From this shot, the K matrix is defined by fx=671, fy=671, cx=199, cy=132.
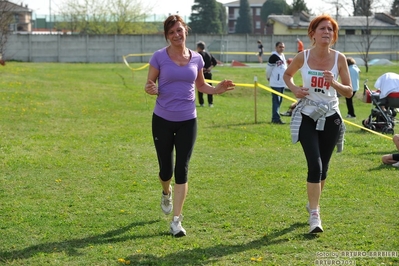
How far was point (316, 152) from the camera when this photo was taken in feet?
20.8

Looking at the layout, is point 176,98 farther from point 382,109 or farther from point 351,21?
point 351,21

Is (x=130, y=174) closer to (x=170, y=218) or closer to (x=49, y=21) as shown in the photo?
(x=170, y=218)

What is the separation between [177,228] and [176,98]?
48.2 inches

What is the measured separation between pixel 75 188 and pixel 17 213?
55.4 inches

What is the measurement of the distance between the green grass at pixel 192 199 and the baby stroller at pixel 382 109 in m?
0.57

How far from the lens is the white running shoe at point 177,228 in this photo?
6305 millimetres

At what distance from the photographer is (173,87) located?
6289 millimetres

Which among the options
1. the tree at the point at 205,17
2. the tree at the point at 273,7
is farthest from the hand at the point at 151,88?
the tree at the point at 273,7

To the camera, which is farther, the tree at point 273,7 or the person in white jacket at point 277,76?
the tree at point 273,7

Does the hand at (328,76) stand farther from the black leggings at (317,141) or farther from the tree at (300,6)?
the tree at (300,6)

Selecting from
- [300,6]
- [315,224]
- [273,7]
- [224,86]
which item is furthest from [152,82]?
[273,7]

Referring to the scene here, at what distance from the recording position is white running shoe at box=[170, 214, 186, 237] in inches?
248

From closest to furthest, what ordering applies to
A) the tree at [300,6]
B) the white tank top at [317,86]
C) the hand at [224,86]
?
the white tank top at [317,86] < the hand at [224,86] < the tree at [300,6]

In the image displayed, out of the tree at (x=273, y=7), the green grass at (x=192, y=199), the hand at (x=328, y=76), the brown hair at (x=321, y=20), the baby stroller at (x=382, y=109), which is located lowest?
the green grass at (x=192, y=199)
